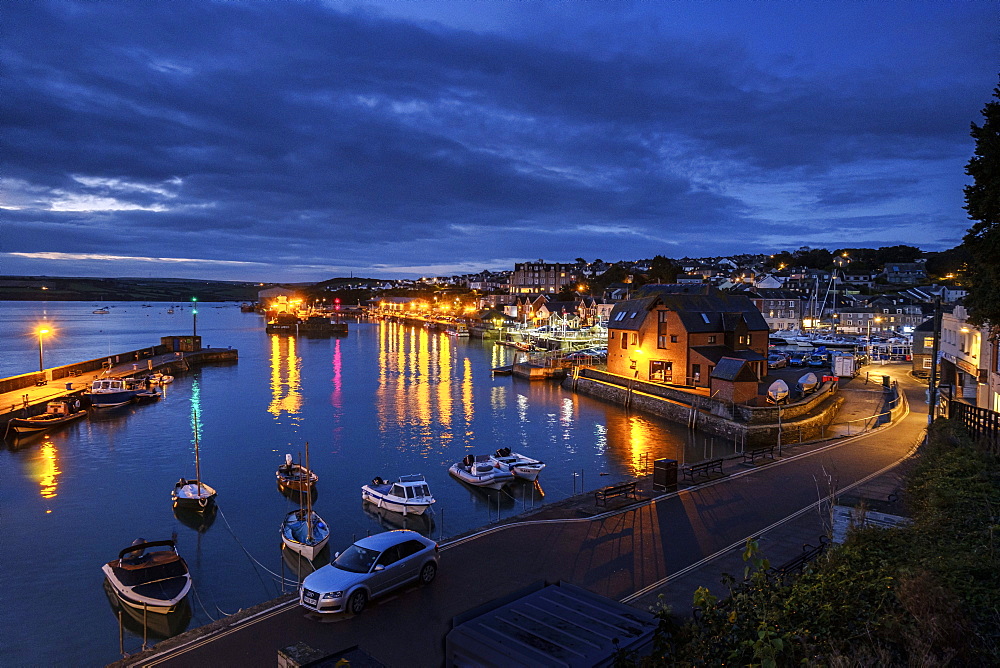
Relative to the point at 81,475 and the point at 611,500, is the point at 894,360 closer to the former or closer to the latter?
the point at 611,500

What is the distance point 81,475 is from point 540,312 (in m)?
91.9

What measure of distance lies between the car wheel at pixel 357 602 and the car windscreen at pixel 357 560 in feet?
1.48

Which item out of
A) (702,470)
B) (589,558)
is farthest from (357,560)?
(702,470)

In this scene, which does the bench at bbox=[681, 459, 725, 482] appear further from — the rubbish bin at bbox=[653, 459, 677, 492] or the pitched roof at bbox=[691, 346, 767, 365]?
the pitched roof at bbox=[691, 346, 767, 365]

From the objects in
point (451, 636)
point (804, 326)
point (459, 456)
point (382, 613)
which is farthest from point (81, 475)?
point (804, 326)

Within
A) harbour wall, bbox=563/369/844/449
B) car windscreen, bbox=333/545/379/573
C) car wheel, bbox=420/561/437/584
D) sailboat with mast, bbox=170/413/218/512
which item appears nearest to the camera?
A: car windscreen, bbox=333/545/379/573

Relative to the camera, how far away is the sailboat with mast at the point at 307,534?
58.2 feet

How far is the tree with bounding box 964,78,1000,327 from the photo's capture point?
1349 centimetres

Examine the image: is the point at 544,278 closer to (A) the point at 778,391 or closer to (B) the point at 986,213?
(A) the point at 778,391

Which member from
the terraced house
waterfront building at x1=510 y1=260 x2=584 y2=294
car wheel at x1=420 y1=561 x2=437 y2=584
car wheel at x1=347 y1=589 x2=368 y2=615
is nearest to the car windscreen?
car wheel at x1=347 y1=589 x2=368 y2=615

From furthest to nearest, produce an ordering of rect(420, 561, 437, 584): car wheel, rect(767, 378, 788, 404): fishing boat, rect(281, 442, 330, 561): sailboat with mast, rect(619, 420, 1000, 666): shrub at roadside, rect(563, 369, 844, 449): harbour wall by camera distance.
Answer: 1. rect(563, 369, 844, 449): harbour wall
2. rect(767, 378, 788, 404): fishing boat
3. rect(281, 442, 330, 561): sailboat with mast
4. rect(420, 561, 437, 584): car wheel
5. rect(619, 420, 1000, 666): shrub at roadside

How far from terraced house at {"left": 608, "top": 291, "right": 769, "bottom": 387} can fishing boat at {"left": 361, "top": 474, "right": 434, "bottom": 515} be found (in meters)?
25.5

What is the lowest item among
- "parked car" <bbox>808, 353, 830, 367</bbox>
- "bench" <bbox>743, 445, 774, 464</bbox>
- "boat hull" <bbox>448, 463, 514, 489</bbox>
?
"boat hull" <bbox>448, 463, 514, 489</bbox>

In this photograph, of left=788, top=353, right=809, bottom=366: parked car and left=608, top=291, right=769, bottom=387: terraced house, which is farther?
left=788, top=353, right=809, bottom=366: parked car
